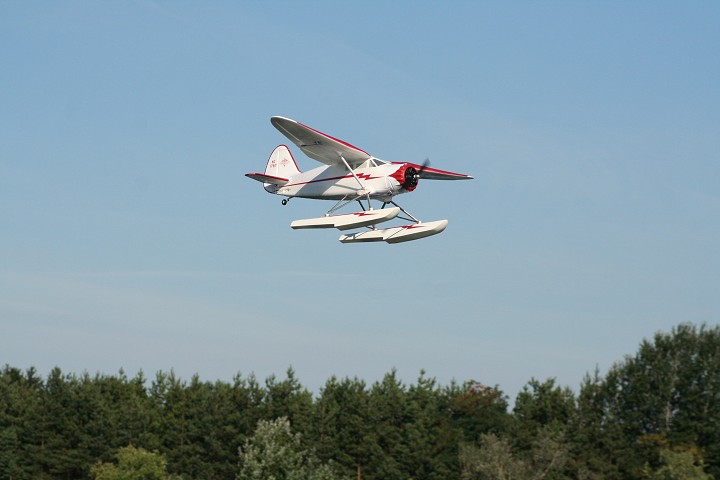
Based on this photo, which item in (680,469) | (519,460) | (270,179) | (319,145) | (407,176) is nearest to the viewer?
(407,176)

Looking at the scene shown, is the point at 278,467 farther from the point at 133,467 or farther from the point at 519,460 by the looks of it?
the point at 133,467

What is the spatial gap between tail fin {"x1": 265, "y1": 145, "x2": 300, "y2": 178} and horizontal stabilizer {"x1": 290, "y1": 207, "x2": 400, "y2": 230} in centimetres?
468

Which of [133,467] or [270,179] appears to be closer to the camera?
[270,179]

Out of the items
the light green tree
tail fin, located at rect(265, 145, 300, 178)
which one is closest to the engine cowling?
tail fin, located at rect(265, 145, 300, 178)

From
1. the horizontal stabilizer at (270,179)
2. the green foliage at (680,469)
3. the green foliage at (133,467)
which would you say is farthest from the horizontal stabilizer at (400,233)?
the green foliage at (133,467)

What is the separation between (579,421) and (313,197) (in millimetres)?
40687

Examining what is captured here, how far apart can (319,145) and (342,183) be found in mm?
1603

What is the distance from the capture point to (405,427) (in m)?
71.8

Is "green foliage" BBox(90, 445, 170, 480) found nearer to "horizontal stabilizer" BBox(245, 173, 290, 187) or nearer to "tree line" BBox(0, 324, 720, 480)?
"tree line" BBox(0, 324, 720, 480)

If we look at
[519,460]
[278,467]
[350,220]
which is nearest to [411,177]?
[350,220]

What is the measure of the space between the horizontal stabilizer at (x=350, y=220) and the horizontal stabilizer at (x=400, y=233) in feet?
2.26

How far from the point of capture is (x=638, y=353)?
7569 cm

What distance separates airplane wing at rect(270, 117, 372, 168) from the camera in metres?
34.0

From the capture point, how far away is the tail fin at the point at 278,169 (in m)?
38.1
